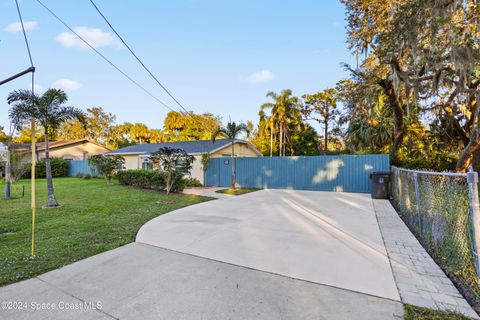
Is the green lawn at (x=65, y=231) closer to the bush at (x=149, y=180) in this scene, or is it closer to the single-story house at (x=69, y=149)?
the bush at (x=149, y=180)

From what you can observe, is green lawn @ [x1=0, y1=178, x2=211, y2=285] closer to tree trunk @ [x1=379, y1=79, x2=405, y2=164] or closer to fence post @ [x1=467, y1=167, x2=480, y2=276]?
fence post @ [x1=467, y1=167, x2=480, y2=276]

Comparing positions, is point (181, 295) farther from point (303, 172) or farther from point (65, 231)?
point (303, 172)

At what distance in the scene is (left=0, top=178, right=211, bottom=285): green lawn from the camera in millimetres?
3191

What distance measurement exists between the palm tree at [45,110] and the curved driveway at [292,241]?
482cm

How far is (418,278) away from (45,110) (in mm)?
9488

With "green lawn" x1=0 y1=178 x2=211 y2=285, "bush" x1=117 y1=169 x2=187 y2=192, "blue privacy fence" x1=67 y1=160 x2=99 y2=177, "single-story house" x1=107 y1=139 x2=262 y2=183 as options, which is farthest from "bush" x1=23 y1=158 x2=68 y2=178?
"green lawn" x1=0 y1=178 x2=211 y2=285

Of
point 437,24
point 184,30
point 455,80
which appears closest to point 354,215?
point 437,24

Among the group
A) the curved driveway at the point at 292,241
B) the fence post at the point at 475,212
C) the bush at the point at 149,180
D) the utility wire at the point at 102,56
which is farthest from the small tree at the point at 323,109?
the fence post at the point at 475,212

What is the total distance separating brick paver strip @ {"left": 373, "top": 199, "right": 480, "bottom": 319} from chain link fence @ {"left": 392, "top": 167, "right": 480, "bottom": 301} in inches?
5.9

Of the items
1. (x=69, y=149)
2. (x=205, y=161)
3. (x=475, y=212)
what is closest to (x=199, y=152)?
(x=205, y=161)

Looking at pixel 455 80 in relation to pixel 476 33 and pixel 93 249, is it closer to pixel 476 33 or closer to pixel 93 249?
pixel 476 33

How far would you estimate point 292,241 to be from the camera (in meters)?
3.96

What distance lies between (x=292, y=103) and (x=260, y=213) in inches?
744

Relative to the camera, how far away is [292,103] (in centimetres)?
2306
